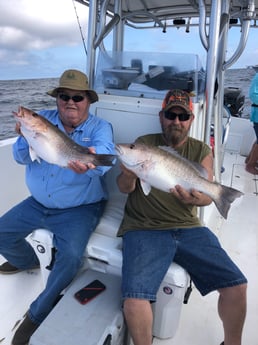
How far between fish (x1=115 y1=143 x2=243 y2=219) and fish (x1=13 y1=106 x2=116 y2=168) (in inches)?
6.1

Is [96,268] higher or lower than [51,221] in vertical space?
lower

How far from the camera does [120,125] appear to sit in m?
2.73

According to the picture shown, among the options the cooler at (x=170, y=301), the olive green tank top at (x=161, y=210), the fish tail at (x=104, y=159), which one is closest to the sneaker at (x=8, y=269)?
the olive green tank top at (x=161, y=210)

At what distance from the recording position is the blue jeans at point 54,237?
2037 mm

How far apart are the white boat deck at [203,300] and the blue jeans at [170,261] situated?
0.51m

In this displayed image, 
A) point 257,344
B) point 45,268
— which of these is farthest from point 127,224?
point 257,344

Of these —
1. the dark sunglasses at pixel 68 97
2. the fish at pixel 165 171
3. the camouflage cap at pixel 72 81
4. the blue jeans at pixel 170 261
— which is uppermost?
the camouflage cap at pixel 72 81

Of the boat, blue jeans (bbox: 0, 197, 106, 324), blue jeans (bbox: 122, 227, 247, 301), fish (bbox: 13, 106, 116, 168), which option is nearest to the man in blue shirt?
blue jeans (bbox: 0, 197, 106, 324)

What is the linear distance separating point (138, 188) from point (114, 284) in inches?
27.7

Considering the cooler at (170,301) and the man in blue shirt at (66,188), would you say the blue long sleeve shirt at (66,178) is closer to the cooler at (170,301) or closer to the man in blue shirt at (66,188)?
the man in blue shirt at (66,188)

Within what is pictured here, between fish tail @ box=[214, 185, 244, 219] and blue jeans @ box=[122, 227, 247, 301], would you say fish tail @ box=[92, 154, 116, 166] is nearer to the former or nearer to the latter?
blue jeans @ box=[122, 227, 247, 301]

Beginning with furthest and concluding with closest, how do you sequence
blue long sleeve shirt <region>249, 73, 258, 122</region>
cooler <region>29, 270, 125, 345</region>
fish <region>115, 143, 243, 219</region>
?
1. blue long sleeve shirt <region>249, 73, 258, 122</region>
2. fish <region>115, 143, 243, 219</region>
3. cooler <region>29, 270, 125, 345</region>

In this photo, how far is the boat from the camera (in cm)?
182

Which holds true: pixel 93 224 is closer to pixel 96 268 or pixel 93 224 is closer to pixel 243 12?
pixel 96 268
